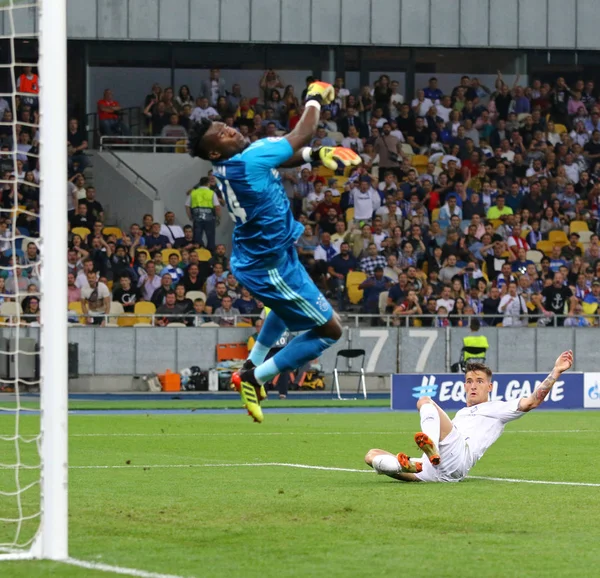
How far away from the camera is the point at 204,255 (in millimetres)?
29062

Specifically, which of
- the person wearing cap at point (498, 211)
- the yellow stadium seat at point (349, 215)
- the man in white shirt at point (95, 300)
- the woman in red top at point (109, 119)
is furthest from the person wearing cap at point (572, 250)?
the woman in red top at point (109, 119)

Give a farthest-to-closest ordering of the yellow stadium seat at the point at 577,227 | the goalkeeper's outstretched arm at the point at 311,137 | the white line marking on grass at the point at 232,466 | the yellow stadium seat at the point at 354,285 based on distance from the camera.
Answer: the yellow stadium seat at the point at 577,227 → the yellow stadium seat at the point at 354,285 → the white line marking on grass at the point at 232,466 → the goalkeeper's outstretched arm at the point at 311,137

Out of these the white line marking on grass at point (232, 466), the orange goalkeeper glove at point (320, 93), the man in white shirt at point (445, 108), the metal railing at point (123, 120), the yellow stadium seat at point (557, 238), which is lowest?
the white line marking on grass at point (232, 466)

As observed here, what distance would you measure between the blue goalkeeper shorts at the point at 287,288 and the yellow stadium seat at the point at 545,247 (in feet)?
73.9

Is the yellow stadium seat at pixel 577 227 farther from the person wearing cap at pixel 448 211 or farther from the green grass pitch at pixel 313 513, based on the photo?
the green grass pitch at pixel 313 513

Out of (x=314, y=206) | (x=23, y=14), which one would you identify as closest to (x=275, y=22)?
(x=314, y=206)

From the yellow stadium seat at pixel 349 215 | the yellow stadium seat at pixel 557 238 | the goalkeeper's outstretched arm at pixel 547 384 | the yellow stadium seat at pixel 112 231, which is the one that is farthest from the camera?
the yellow stadium seat at pixel 557 238

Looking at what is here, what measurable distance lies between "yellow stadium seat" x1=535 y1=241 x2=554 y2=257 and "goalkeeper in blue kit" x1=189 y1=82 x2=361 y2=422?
873 inches

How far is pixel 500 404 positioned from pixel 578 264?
19.4m

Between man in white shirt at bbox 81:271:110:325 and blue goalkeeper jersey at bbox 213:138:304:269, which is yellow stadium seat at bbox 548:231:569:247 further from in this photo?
blue goalkeeper jersey at bbox 213:138:304:269

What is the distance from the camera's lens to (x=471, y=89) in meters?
35.0

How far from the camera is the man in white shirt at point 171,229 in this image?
2936 cm

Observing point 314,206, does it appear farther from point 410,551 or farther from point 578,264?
point 410,551

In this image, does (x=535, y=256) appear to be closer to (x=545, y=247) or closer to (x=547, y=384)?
(x=545, y=247)
